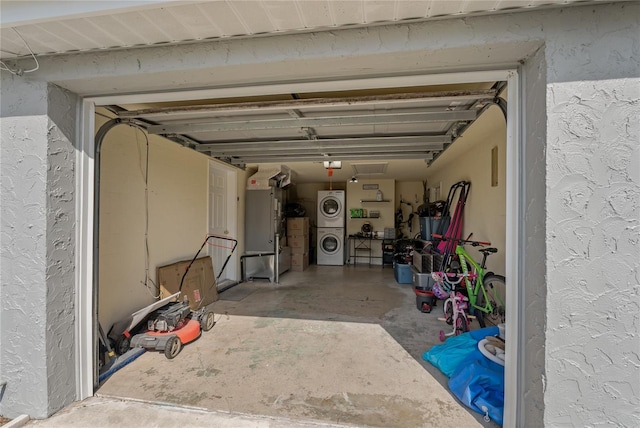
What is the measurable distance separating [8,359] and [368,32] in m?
2.76

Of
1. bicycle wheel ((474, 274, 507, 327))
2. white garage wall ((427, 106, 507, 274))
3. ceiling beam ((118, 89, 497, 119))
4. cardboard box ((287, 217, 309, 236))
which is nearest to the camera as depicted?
ceiling beam ((118, 89, 497, 119))

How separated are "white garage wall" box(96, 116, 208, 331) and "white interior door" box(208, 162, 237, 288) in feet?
2.07

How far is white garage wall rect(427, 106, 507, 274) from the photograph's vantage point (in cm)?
284

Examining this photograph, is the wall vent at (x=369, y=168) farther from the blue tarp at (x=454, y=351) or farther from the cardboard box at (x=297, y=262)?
the blue tarp at (x=454, y=351)

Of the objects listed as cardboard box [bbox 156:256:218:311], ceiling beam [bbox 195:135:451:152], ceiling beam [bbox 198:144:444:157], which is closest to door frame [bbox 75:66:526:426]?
cardboard box [bbox 156:256:218:311]

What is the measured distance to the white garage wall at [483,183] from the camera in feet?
9.30

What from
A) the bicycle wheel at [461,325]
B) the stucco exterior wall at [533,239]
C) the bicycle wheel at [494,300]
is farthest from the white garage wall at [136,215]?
the bicycle wheel at [494,300]

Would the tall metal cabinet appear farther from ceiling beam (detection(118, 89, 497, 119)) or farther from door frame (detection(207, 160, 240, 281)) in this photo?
ceiling beam (detection(118, 89, 497, 119))

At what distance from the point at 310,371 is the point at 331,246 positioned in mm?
5078

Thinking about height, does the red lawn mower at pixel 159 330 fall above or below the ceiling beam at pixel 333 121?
below

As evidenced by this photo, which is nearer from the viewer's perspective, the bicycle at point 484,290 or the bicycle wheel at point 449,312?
the bicycle at point 484,290

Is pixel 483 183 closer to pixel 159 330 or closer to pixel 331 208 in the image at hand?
pixel 159 330

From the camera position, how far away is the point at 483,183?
3.39 meters

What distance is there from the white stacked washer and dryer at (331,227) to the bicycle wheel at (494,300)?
4.37 metres
